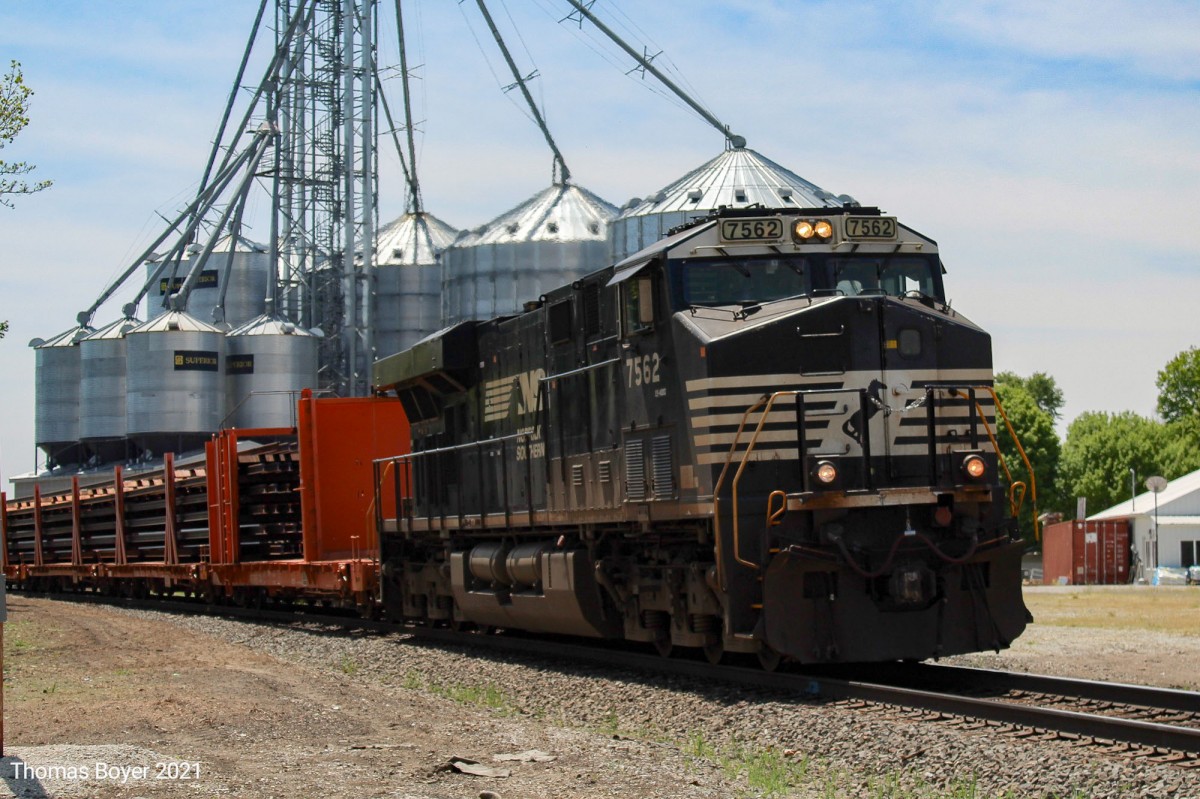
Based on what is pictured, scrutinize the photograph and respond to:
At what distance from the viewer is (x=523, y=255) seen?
56188 mm

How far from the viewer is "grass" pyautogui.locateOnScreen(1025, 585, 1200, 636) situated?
19.8 m

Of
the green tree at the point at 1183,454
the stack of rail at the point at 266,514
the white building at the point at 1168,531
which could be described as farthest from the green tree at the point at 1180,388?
the stack of rail at the point at 266,514

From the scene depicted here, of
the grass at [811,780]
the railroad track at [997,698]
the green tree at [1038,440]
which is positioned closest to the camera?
the grass at [811,780]

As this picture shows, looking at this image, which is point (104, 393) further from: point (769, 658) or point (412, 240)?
point (769, 658)

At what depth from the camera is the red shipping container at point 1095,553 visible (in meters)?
46.8

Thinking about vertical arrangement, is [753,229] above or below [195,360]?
below

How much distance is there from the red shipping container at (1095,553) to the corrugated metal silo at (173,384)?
114ft

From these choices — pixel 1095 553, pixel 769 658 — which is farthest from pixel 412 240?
pixel 769 658

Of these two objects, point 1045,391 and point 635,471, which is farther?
point 1045,391

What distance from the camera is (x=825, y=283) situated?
39.1ft

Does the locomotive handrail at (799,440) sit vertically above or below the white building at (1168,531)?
above

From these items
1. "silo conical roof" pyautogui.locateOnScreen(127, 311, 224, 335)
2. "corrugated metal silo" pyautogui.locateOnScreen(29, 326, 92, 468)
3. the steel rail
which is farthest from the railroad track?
"corrugated metal silo" pyautogui.locateOnScreen(29, 326, 92, 468)

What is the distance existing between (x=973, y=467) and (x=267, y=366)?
52.2m

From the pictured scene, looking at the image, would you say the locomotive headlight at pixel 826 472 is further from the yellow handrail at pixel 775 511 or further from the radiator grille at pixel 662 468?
the radiator grille at pixel 662 468
